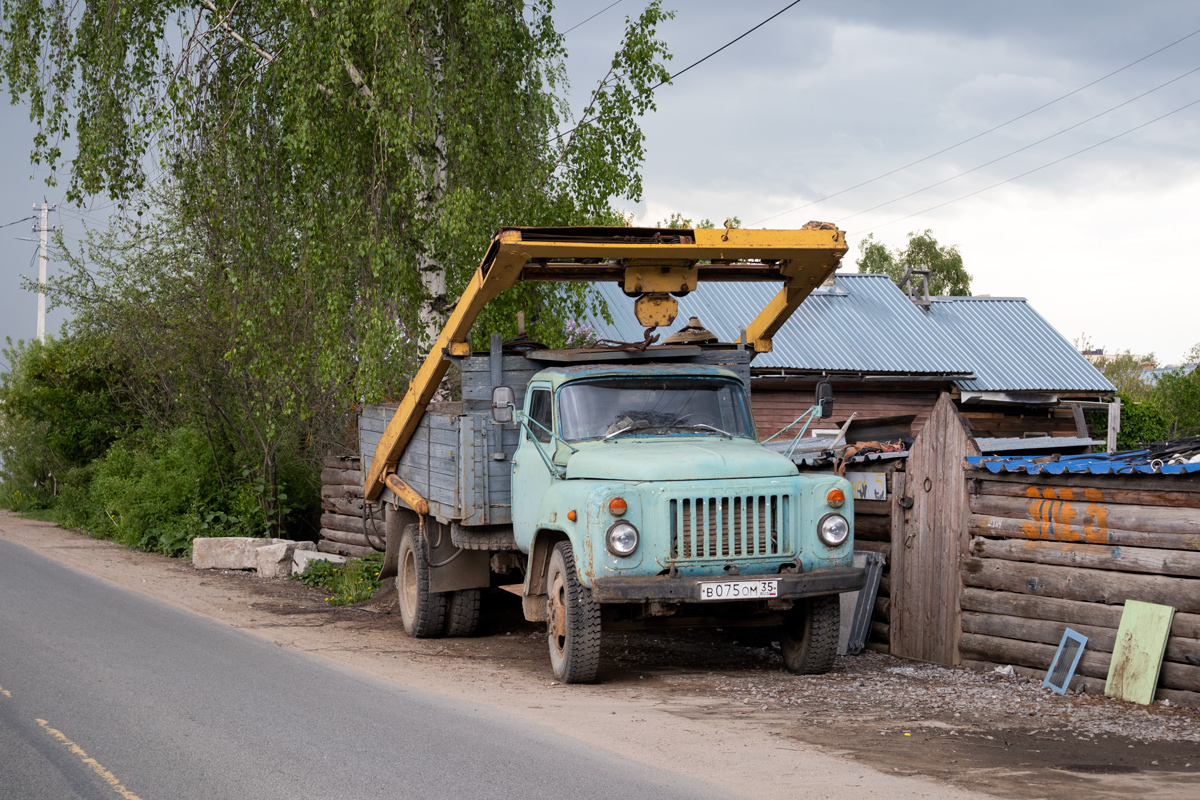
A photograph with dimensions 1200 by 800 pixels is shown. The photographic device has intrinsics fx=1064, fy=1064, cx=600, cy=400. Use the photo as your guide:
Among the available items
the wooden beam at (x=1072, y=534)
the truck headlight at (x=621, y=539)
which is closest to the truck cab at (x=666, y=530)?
the truck headlight at (x=621, y=539)

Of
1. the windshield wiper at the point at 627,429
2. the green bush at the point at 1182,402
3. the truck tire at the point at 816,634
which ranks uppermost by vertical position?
the green bush at the point at 1182,402

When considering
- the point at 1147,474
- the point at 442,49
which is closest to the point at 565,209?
the point at 442,49

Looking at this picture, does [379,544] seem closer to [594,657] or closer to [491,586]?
[491,586]

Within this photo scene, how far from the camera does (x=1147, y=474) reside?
7414 mm

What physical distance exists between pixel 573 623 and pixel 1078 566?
12.4 feet

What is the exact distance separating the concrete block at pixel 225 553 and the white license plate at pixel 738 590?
34.7ft

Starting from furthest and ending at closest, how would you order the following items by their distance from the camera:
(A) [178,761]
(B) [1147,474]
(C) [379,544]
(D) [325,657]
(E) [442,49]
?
(C) [379,544] < (E) [442,49] < (D) [325,657] < (B) [1147,474] < (A) [178,761]

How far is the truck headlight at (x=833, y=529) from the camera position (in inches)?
308

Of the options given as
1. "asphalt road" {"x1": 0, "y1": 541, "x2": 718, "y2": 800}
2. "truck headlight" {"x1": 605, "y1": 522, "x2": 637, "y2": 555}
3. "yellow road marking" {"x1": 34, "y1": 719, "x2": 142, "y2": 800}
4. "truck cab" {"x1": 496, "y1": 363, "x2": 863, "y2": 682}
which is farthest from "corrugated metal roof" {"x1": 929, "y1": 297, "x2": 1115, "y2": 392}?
"yellow road marking" {"x1": 34, "y1": 719, "x2": 142, "y2": 800}

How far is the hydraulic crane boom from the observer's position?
8.55 meters

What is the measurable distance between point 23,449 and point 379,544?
56.0 feet

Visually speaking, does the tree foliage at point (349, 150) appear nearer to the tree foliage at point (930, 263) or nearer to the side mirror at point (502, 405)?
the side mirror at point (502, 405)

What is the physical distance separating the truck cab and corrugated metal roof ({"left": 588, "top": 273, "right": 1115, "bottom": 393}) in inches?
582

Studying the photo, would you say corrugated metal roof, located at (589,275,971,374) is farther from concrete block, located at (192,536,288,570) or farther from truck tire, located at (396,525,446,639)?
truck tire, located at (396,525,446,639)
